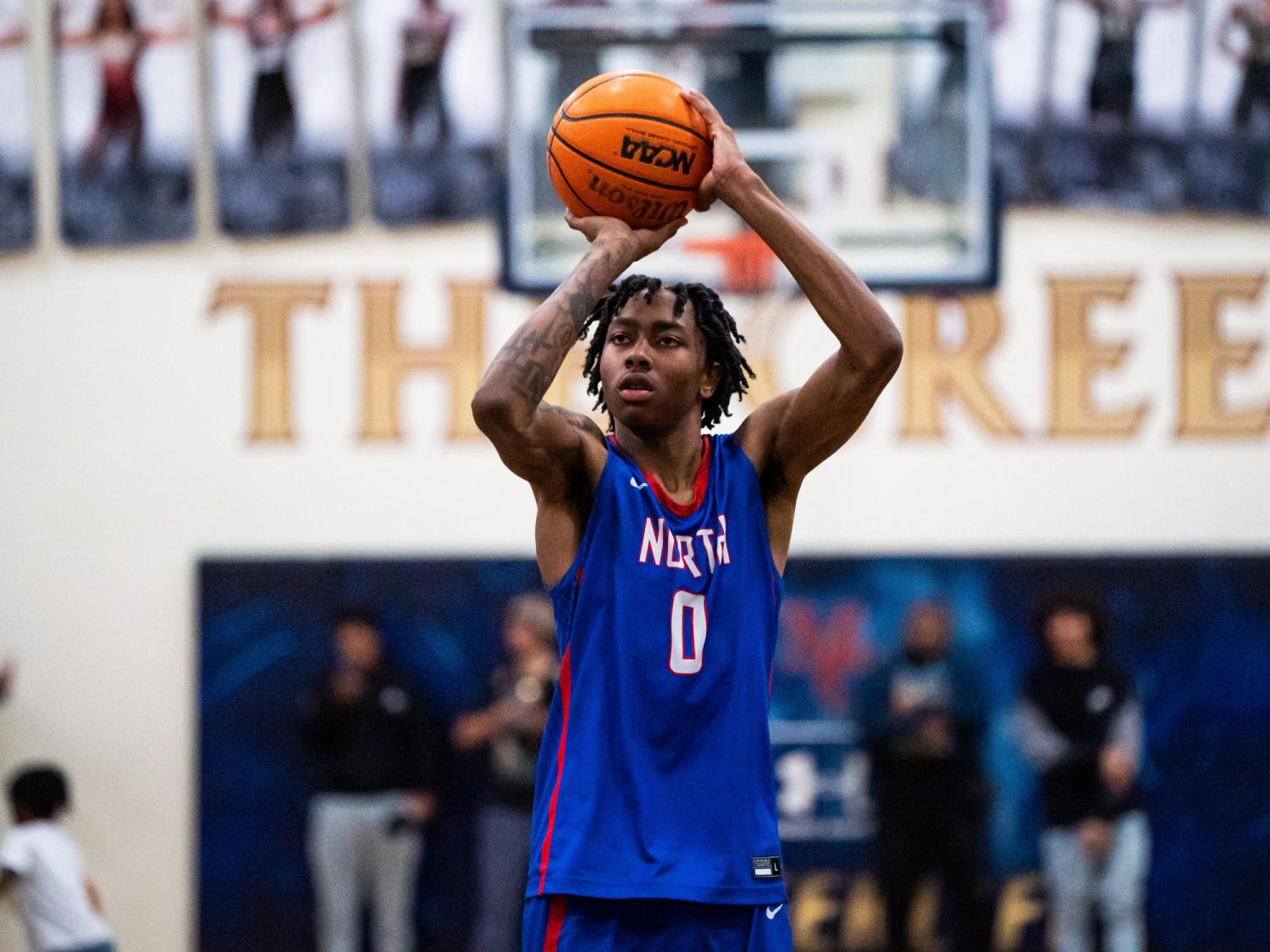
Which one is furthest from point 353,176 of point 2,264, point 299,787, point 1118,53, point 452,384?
point 1118,53

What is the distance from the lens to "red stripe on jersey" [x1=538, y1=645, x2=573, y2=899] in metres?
2.87

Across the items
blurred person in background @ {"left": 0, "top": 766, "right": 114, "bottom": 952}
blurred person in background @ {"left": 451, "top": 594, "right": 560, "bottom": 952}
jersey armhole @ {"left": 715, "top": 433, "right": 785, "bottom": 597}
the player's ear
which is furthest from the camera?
blurred person in background @ {"left": 451, "top": 594, "right": 560, "bottom": 952}

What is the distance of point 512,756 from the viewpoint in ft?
25.8

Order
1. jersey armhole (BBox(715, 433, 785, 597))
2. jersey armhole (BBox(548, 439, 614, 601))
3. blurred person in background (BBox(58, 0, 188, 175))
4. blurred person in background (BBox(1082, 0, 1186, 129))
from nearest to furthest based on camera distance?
jersey armhole (BBox(548, 439, 614, 601)), jersey armhole (BBox(715, 433, 785, 597)), blurred person in background (BBox(1082, 0, 1186, 129)), blurred person in background (BBox(58, 0, 188, 175))

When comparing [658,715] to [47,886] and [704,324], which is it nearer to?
[704,324]

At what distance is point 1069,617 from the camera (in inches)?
318

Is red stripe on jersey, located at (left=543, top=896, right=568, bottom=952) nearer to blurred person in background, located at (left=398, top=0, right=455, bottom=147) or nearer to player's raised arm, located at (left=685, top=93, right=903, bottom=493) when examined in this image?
player's raised arm, located at (left=685, top=93, right=903, bottom=493)

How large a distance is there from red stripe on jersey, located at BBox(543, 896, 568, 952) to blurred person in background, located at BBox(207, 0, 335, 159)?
20.7 feet

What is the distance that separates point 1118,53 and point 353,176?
12.7ft

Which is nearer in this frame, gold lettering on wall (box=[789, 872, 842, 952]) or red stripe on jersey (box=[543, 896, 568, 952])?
red stripe on jersey (box=[543, 896, 568, 952])

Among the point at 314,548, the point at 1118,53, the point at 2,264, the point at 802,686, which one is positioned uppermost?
the point at 1118,53

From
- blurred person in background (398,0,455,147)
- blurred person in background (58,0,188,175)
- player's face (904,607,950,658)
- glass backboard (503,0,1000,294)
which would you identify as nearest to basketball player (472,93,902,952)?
glass backboard (503,0,1000,294)

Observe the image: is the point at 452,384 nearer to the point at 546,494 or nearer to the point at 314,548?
the point at 314,548

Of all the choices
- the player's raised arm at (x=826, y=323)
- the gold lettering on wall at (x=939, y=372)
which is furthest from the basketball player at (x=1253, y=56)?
the player's raised arm at (x=826, y=323)
